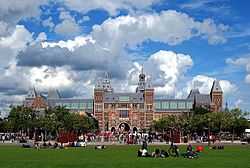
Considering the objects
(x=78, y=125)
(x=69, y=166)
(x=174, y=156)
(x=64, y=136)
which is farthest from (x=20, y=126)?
(x=69, y=166)

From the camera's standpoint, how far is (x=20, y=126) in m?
132

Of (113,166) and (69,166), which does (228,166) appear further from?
(69,166)

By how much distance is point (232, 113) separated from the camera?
136625mm

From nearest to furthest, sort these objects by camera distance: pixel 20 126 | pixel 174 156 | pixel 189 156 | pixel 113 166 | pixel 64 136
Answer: pixel 113 166, pixel 189 156, pixel 174 156, pixel 64 136, pixel 20 126

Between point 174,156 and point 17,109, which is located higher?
point 17,109

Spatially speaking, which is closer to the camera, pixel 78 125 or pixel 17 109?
pixel 17 109

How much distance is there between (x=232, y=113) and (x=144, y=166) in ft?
348

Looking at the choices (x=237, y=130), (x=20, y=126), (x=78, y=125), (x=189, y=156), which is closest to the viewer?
(x=189, y=156)

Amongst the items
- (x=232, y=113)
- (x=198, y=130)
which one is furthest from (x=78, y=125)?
(x=232, y=113)

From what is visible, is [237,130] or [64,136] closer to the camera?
[64,136]

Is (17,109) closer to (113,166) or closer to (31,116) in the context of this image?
(31,116)

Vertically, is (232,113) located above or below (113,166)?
above

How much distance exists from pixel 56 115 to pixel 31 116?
672 centimetres

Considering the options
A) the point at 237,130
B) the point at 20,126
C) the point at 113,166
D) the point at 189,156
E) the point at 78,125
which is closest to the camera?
the point at 113,166
